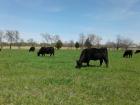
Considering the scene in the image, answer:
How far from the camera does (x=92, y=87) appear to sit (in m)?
13.7

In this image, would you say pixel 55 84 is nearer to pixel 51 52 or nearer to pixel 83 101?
pixel 83 101

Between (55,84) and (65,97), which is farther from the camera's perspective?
(55,84)

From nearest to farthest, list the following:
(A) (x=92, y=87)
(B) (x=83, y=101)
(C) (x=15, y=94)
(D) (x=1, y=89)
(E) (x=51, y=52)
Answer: (B) (x=83, y=101)
(C) (x=15, y=94)
(D) (x=1, y=89)
(A) (x=92, y=87)
(E) (x=51, y=52)

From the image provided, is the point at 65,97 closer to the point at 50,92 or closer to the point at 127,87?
the point at 50,92

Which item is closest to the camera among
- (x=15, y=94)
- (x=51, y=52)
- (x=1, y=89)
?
(x=15, y=94)

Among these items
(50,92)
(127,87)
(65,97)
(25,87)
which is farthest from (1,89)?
(127,87)

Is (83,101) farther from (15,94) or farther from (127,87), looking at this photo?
(127,87)

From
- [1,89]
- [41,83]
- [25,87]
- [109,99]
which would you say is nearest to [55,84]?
[41,83]

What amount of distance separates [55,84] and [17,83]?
1.84m

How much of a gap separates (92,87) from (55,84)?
73.3 inches

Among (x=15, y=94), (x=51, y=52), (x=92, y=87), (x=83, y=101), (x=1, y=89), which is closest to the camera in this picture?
(x=83, y=101)

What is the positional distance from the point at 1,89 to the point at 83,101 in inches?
155

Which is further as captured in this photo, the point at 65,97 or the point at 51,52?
the point at 51,52

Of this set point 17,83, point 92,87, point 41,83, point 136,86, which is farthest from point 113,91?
point 17,83
